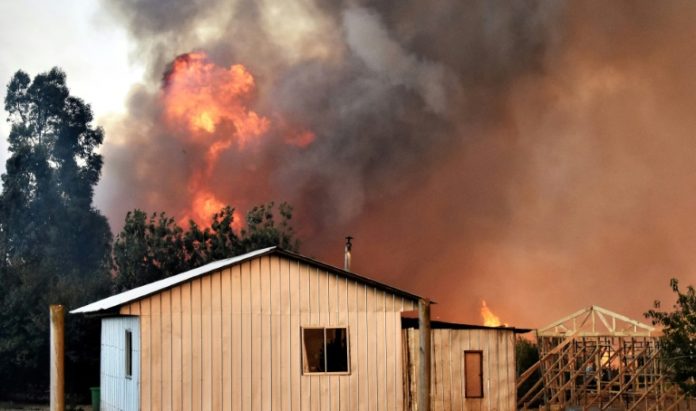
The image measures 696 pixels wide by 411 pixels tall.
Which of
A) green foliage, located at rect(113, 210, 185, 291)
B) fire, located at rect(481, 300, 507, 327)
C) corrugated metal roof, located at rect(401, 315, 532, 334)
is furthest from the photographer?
fire, located at rect(481, 300, 507, 327)

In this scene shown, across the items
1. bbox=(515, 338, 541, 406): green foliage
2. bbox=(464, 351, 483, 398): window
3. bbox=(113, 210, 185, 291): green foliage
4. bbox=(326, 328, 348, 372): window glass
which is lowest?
bbox=(515, 338, 541, 406): green foliage

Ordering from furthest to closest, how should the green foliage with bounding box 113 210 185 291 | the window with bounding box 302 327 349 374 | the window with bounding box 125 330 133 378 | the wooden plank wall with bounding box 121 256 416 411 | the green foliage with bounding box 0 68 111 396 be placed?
1. the green foliage with bounding box 0 68 111 396
2. the green foliage with bounding box 113 210 185 291
3. the window with bounding box 125 330 133 378
4. the window with bounding box 302 327 349 374
5. the wooden plank wall with bounding box 121 256 416 411

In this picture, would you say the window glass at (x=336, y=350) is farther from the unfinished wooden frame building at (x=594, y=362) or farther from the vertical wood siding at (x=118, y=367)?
the unfinished wooden frame building at (x=594, y=362)

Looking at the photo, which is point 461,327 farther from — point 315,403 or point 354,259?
point 354,259

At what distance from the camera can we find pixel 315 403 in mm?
27844

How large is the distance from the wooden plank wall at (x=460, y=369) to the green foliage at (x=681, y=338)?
15.8 ft

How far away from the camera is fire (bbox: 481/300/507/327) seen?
206 feet

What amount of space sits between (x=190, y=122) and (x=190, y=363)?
153 ft

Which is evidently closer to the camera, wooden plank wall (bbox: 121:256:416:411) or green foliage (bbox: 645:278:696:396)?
wooden plank wall (bbox: 121:256:416:411)


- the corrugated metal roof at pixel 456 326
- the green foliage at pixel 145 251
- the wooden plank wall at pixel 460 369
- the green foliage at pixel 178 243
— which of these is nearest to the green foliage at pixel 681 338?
the corrugated metal roof at pixel 456 326

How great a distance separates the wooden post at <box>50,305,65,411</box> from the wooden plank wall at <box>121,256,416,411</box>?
2.71 m

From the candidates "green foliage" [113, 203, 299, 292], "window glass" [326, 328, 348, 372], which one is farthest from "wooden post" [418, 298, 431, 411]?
"green foliage" [113, 203, 299, 292]

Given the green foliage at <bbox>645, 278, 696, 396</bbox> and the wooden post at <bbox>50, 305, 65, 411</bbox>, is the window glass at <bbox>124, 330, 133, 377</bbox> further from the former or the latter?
the green foliage at <bbox>645, 278, 696, 396</bbox>

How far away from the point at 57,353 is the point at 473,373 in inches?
445
